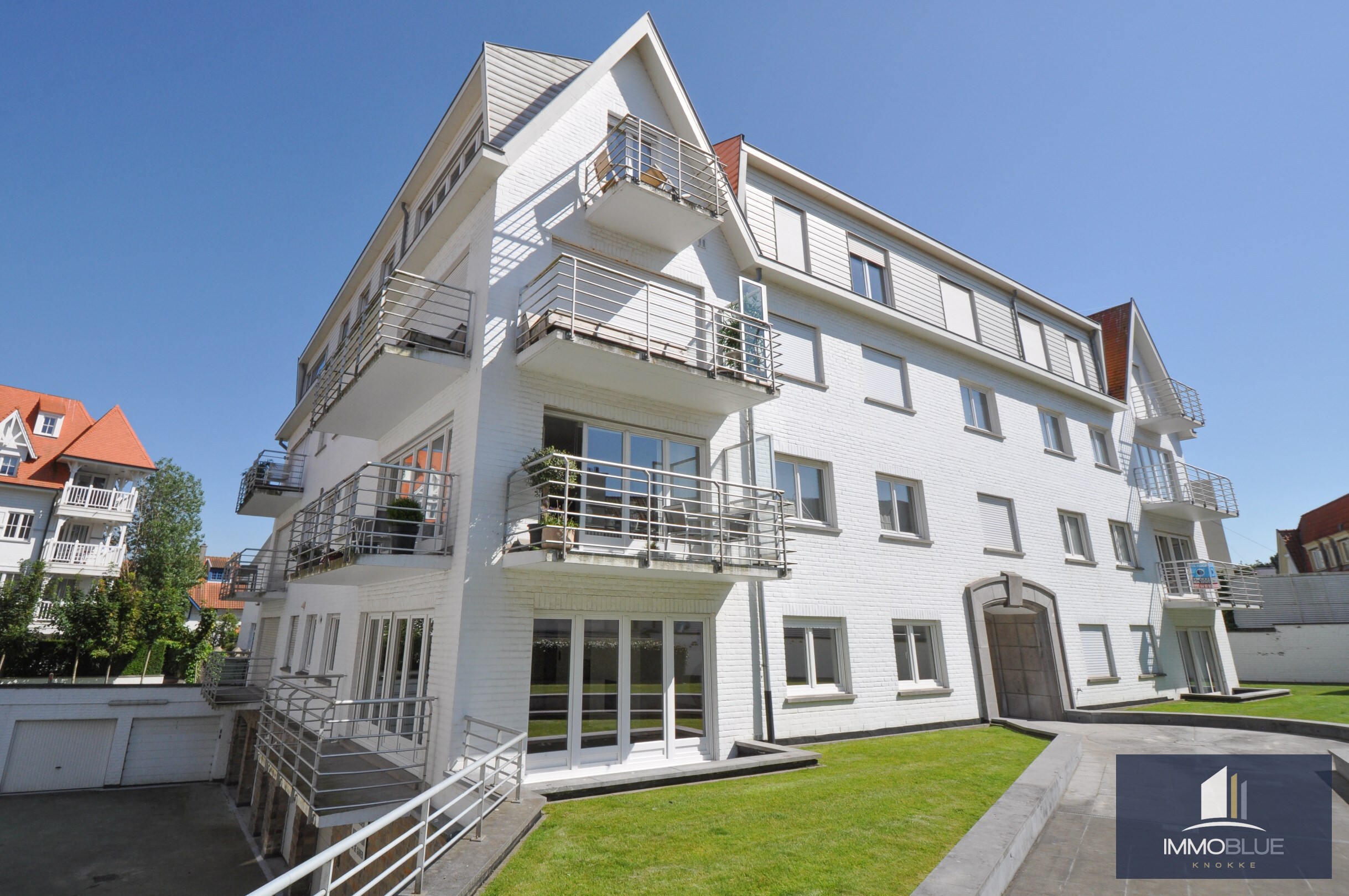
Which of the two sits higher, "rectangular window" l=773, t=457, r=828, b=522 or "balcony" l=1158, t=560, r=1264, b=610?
"rectangular window" l=773, t=457, r=828, b=522

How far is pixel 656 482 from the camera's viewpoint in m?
10.2

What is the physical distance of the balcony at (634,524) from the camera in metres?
8.89

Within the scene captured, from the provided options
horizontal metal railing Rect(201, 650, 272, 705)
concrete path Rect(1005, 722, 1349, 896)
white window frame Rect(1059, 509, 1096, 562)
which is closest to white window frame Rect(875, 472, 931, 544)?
concrete path Rect(1005, 722, 1349, 896)

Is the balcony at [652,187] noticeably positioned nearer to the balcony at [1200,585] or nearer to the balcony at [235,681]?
the balcony at [235,681]

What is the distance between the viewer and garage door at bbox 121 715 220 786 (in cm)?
2108

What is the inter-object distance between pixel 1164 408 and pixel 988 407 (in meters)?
10.4

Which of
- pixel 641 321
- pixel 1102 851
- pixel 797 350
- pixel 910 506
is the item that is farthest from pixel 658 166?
pixel 1102 851

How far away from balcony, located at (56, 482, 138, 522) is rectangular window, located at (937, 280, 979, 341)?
40989 millimetres

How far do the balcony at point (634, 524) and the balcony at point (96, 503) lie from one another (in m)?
36.8

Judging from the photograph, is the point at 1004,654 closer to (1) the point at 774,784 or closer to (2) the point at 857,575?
(2) the point at 857,575

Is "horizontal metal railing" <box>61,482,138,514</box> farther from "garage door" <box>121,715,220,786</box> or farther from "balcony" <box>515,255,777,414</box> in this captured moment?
"balcony" <box>515,255,777,414</box>

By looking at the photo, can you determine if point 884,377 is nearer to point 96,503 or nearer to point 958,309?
point 958,309

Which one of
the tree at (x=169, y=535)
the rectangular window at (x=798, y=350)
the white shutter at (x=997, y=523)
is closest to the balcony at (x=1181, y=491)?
the white shutter at (x=997, y=523)

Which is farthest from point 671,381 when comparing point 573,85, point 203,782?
point 203,782
